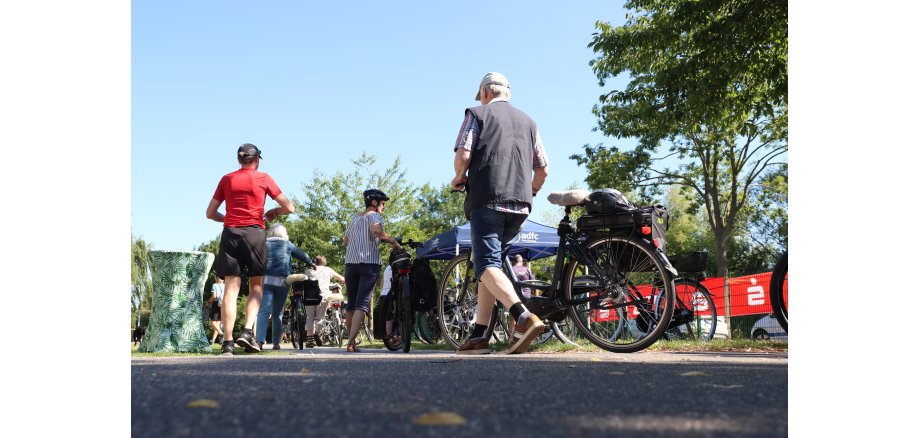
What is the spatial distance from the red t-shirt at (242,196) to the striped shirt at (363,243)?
1.65 meters

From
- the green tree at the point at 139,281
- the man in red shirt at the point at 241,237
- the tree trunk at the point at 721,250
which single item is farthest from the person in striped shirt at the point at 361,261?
the green tree at the point at 139,281

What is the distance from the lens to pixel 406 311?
8117mm

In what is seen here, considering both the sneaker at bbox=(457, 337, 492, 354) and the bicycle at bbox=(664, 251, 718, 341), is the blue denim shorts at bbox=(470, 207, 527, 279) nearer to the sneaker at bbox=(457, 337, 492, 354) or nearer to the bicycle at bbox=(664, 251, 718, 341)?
the sneaker at bbox=(457, 337, 492, 354)

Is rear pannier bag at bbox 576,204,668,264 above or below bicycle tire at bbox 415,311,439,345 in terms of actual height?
above

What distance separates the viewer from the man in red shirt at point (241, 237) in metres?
6.81

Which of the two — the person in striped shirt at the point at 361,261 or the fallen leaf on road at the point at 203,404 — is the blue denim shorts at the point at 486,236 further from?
the fallen leaf on road at the point at 203,404

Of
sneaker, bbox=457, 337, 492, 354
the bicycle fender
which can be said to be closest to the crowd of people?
sneaker, bbox=457, 337, 492, 354

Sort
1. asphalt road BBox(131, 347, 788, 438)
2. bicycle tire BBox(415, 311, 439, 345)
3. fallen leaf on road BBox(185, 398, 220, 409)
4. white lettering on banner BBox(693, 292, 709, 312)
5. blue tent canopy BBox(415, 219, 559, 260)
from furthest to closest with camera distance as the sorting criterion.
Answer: blue tent canopy BBox(415, 219, 559, 260) < bicycle tire BBox(415, 311, 439, 345) < white lettering on banner BBox(693, 292, 709, 312) < fallen leaf on road BBox(185, 398, 220, 409) < asphalt road BBox(131, 347, 788, 438)

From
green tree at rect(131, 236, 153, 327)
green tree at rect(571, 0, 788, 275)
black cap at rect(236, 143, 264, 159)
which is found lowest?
green tree at rect(131, 236, 153, 327)

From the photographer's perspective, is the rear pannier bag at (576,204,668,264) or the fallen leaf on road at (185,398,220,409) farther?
the rear pannier bag at (576,204,668,264)

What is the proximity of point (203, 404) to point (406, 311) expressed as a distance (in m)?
5.75

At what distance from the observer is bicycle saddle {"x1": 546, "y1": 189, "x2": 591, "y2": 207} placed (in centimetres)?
603

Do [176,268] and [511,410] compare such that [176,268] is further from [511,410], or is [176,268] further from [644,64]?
[644,64]
